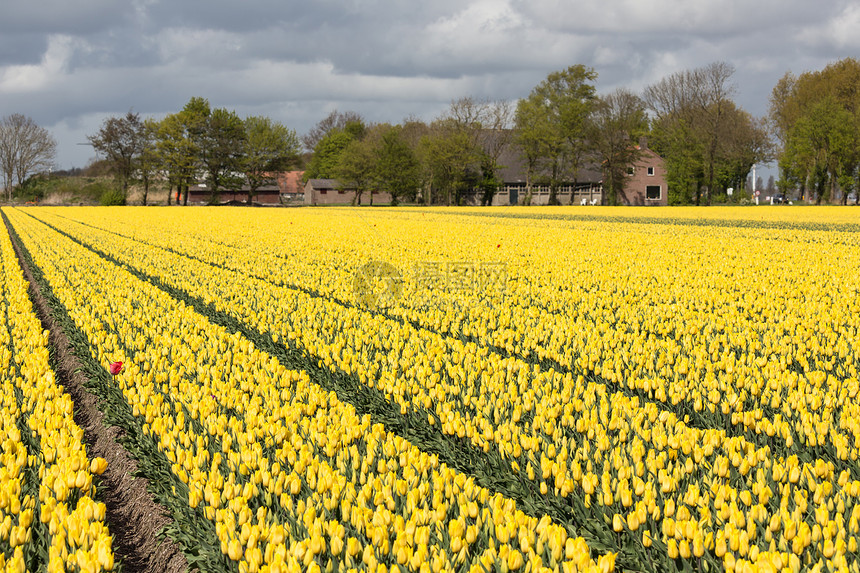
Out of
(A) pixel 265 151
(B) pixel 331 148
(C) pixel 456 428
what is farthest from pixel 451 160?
(C) pixel 456 428

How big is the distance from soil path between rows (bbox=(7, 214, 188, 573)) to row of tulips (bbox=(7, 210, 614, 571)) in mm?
334

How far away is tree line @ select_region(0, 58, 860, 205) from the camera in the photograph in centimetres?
6706

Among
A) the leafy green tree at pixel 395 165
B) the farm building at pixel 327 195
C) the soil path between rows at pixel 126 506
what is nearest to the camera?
the soil path between rows at pixel 126 506

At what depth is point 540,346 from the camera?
715 centimetres

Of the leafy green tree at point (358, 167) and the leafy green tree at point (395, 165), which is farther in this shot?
the leafy green tree at point (358, 167)

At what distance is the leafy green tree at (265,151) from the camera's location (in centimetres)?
8788

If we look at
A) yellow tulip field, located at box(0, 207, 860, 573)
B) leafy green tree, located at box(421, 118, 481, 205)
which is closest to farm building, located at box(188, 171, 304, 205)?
leafy green tree, located at box(421, 118, 481, 205)

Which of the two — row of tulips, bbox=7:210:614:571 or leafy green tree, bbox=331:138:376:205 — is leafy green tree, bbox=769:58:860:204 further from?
row of tulips, bbox=7:210:614:571

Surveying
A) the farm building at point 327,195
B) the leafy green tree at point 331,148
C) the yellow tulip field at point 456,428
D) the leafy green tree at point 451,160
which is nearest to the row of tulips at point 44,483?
the yellow tulip field at point 456,428

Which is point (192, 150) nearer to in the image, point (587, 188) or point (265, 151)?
point (265, 151)

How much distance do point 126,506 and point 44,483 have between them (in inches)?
33.1
